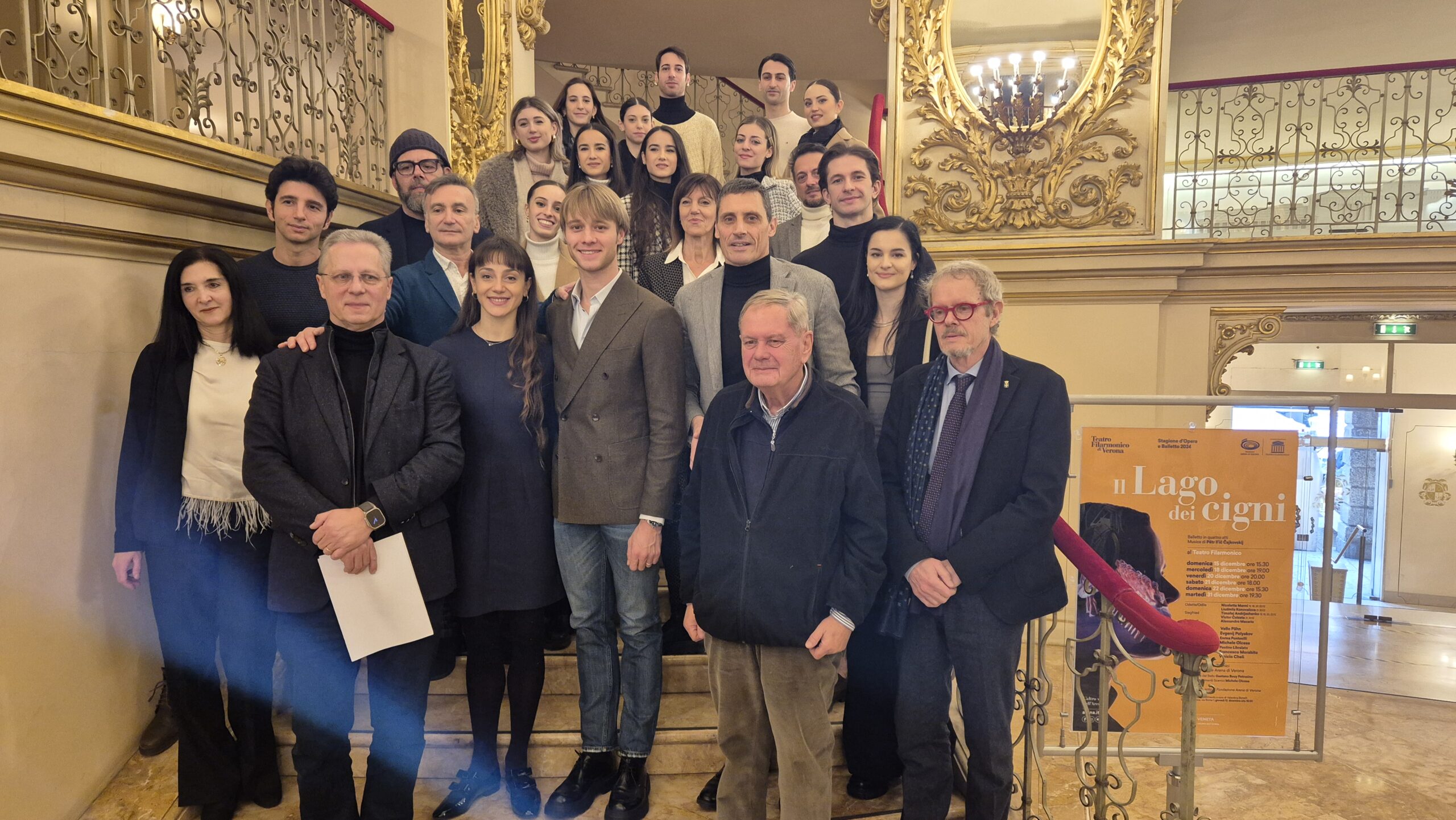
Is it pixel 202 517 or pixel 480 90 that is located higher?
pixel 480 90

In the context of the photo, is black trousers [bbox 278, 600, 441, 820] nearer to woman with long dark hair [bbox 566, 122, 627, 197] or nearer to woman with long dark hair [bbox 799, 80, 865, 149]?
woman with long dark hair [bbox 566, 122, 627, 197]

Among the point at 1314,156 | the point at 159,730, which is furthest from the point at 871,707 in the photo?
the point at 1314,156

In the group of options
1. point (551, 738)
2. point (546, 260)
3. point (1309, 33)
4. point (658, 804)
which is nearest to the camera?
point (658, 804)

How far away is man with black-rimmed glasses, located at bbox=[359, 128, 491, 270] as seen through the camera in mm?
2936

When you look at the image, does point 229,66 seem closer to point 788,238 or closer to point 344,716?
point 788,238

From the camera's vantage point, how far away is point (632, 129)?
4.04 metres

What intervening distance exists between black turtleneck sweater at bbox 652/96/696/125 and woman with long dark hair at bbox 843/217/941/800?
212cm

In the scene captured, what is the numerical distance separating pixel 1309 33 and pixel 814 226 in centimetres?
704

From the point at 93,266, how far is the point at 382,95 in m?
2.72

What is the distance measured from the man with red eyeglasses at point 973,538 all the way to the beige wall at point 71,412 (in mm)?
2423

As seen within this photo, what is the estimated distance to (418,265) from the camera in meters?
2.56

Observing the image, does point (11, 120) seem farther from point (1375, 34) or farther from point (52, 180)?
point (1375, 34)

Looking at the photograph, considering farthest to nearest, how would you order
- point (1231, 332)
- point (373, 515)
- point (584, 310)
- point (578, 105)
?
1. point (1231, 332)
2. point (578, 105)
3. point (584, 310)
4. point (373, 515)

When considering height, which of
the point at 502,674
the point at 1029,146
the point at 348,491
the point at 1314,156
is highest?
the point at 1314,156
